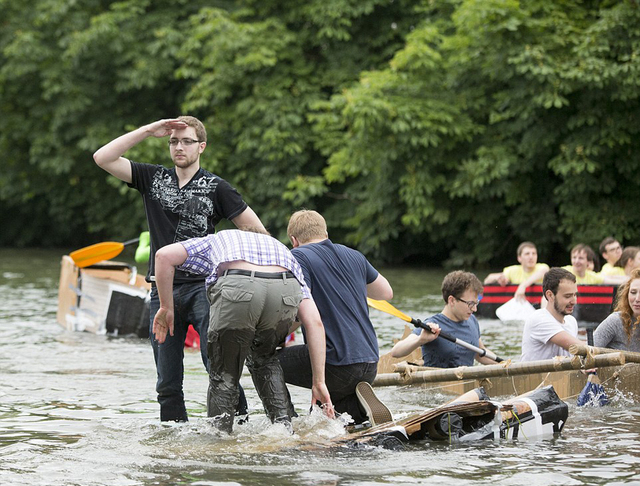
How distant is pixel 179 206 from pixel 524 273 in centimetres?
906

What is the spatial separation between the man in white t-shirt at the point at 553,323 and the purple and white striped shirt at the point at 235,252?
7.95ft

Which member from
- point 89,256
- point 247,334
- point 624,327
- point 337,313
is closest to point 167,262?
point 247,334

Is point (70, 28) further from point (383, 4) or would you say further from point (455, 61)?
point (455, 61)

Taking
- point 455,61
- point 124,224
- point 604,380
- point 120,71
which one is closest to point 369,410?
point 604,380

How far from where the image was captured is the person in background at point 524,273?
557 inches

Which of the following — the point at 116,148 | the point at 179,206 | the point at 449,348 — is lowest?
the point at 449,348

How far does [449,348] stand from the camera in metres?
8.14

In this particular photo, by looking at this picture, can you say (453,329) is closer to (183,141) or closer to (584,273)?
(183,141)

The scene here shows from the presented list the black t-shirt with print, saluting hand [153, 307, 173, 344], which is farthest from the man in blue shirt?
saluting hand [153, 307, 173, 344]

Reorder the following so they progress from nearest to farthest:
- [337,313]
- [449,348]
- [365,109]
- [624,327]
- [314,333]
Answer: [314,333], [337,313], [624,327], [449,348], [365,109]

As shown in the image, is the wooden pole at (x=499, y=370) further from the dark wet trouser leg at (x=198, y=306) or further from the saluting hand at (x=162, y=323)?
the saluting hand at (x=162, y=323)

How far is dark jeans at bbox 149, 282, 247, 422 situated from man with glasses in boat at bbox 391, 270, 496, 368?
5.94 feet

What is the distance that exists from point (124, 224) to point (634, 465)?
29.1 metres

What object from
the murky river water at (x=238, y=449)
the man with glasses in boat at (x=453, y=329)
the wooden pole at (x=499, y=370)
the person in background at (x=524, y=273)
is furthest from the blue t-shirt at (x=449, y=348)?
the person in background at (x=524, y=273)
